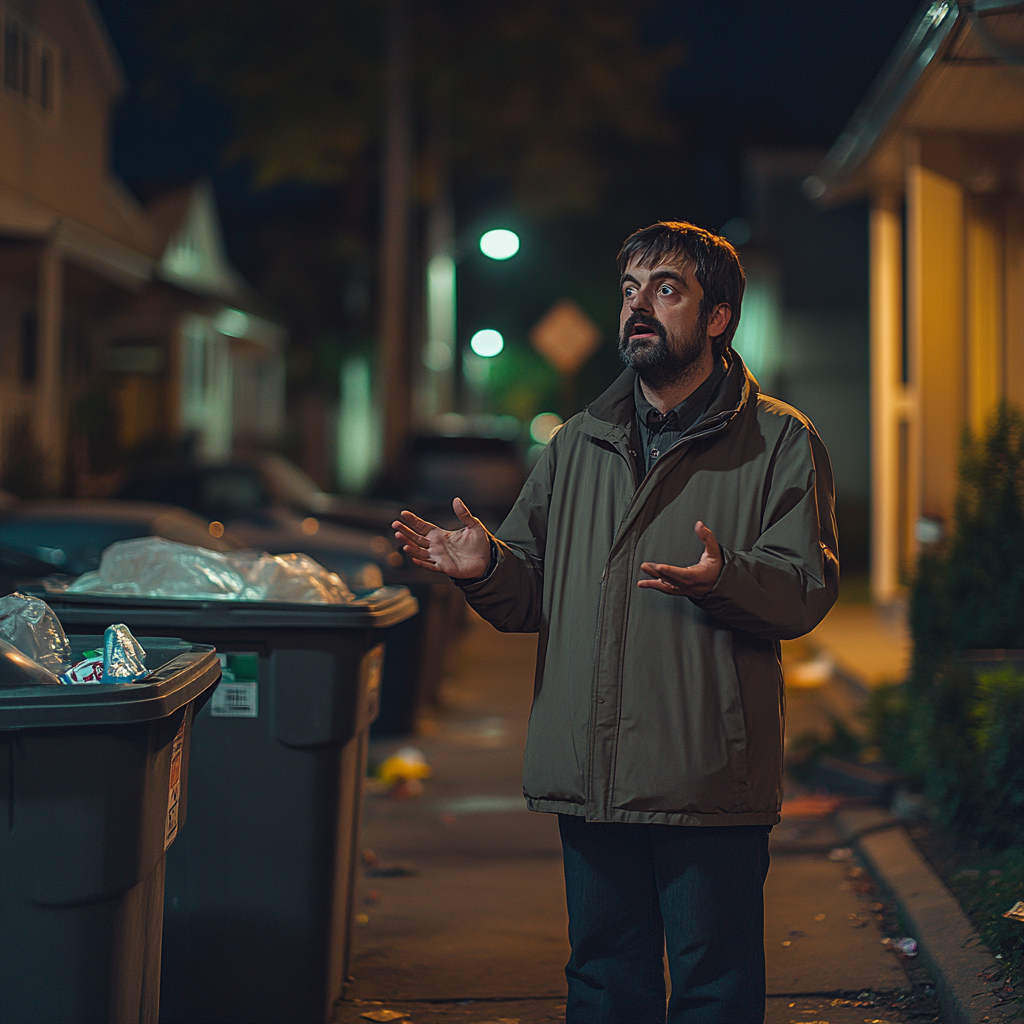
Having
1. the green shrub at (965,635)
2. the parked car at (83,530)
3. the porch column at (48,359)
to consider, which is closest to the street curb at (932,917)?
the green shrub at (965,635)

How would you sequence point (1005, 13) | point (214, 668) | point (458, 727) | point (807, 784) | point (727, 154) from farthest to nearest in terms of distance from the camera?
point (727, 154) → point (458, 727) → point (807, 784) → point (1005, 13) → point (214, 668)

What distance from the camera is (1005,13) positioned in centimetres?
624

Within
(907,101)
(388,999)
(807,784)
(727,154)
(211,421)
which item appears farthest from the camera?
(727,154)

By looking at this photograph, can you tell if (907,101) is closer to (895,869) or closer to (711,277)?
(895,869)

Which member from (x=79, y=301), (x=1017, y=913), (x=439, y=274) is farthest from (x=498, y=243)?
(x=1017, y=913)

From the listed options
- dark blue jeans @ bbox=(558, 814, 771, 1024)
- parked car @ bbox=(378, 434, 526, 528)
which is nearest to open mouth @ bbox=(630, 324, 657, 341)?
dark blue jeans @ bbox=(558, 814, 771, 1024)

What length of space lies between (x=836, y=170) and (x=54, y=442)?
9.00 m

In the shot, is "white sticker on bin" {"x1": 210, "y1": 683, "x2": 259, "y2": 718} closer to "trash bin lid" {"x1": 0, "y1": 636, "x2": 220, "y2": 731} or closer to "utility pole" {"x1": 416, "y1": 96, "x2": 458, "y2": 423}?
"trash bin lid" {"x1": 0, "y1": 636, "x2": 220, "y2": 731}

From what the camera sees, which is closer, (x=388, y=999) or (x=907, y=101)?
(x=388, y=999)

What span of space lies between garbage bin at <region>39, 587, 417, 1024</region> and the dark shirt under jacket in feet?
3.98

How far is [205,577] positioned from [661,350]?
73.8 inches

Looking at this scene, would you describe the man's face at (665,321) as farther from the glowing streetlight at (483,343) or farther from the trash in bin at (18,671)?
the glowing streetlight at (483,343)

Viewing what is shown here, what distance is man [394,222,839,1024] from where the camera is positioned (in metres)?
3.08

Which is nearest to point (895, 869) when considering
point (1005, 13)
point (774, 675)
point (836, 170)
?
point (774, 675)
